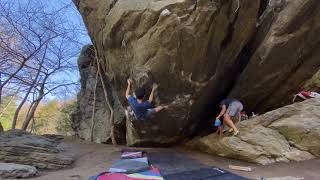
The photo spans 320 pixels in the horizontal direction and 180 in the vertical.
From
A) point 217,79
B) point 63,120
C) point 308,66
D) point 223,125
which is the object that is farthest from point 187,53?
point 63,120

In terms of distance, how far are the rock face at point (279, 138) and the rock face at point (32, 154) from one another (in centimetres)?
467

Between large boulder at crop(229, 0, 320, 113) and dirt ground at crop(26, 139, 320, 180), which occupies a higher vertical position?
large boulder at crop(229, 0, 320, 113)

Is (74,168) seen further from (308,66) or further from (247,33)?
(308,66)

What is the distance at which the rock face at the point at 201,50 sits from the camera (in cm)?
976

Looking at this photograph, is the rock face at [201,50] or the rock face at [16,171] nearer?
the rock face at [16,171]

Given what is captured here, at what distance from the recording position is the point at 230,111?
11.3m

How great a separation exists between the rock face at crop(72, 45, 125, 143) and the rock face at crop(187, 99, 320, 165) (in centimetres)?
498

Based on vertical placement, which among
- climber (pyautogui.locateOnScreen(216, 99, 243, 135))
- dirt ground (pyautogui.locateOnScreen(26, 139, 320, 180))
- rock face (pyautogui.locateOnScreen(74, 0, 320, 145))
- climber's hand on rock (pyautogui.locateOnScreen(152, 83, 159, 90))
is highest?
rock face (pyautogui.locateOnScreen(74, 0, 320, 145))

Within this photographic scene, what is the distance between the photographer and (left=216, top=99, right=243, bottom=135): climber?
11.2 m

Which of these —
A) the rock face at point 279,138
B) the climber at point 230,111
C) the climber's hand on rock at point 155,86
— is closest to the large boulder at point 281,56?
the climber at point 230,111

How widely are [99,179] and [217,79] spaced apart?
17.7 ft

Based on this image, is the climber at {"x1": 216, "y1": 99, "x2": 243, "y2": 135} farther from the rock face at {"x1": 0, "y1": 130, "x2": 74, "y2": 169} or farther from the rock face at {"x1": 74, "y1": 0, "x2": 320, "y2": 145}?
the rock face at {"x1": 0, "y1": 130, "x2": 74, "y2": 169}

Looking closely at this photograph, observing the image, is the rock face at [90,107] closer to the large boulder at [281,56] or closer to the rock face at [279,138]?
the rock face at [279,138]

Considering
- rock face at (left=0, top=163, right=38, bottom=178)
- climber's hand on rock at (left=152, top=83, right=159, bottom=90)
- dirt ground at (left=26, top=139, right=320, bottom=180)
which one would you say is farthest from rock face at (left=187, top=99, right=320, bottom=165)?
rock face at (left=0, top=163, right=38, bottom=178)
